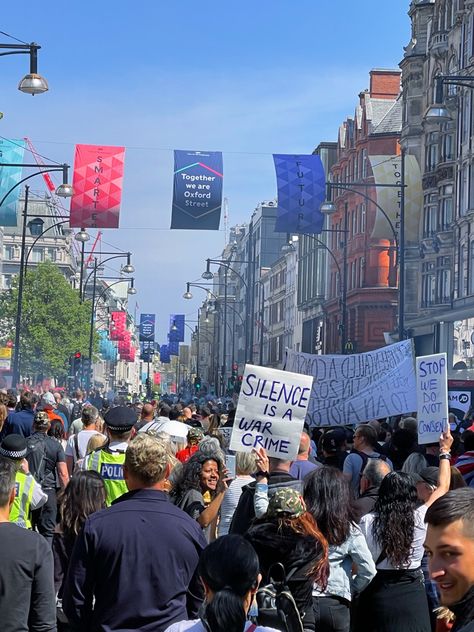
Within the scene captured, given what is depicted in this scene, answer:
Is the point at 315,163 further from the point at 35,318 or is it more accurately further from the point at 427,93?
the point at 35,318

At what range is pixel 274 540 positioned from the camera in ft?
21.0

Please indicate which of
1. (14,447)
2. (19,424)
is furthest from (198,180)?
(14,447)

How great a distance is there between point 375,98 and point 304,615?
75.3m

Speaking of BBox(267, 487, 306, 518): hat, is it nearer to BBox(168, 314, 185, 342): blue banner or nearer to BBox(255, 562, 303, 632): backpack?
BBox(255, 562, 303, 632): backpack

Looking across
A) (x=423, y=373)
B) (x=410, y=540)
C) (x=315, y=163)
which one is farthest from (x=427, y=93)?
(x=410, y=540)

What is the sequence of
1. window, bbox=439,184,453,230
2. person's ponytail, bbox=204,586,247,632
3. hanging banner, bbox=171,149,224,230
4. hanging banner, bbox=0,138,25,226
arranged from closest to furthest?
person's ponytail, bbox=204,586,247,632
hanging banner, bbox=0,138,25,226
hanging banner, bbox=171,149,224,230
window, bbox=439,184,453,230

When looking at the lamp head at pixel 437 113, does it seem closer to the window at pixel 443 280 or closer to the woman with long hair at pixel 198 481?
the woman with long hair at pixel 198 481

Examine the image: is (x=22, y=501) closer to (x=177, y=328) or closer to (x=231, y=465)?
(x=231, y=465)

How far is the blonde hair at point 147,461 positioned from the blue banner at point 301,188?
3228cm

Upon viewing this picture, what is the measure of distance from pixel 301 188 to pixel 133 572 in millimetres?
33376

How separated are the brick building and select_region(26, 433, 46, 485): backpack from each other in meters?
56.9

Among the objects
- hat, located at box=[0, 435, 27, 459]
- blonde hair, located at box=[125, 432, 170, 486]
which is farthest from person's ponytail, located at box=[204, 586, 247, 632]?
hat, located at box=[0, 435, 27, 459]

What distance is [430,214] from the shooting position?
53594mm

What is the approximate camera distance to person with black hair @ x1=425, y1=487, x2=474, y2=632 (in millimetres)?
3355
